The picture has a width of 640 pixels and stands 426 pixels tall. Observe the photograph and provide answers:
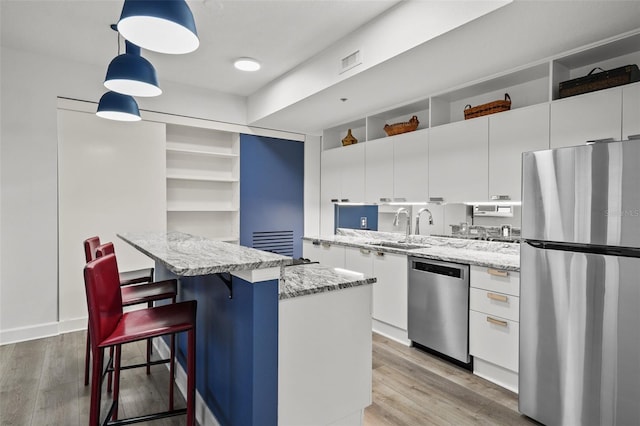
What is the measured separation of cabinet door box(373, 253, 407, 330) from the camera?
3.39m

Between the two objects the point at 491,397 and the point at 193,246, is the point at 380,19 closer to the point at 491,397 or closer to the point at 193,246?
the point at 193,246

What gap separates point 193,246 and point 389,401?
1654 millimetres

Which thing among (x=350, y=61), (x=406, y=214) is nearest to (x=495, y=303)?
(x=406, y=214)

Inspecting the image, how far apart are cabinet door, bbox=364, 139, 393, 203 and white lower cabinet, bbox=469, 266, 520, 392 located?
161cm

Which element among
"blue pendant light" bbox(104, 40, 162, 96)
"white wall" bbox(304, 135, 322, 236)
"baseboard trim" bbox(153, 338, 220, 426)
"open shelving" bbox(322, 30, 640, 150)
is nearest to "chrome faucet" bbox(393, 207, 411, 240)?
"open shelving" bbox(322, 30, 640, 150)

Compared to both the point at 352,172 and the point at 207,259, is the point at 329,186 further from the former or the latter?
the point at 207,259

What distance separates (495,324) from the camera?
2.63m

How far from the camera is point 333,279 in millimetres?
1975

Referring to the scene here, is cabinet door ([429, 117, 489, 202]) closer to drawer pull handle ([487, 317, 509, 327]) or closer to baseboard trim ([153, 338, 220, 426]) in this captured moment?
drawer pull handle ([487, 317, 509, 327])

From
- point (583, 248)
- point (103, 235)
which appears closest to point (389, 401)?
point (583, 248)

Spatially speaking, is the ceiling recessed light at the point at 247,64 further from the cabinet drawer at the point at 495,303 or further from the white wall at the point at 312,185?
the cabinet drawer at the point at 495,303

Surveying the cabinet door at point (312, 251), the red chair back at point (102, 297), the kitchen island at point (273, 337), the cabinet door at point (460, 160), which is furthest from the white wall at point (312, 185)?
the red chair back at point (102, 297)

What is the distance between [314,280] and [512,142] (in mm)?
2100

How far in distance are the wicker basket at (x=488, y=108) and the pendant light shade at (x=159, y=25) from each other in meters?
2.49
